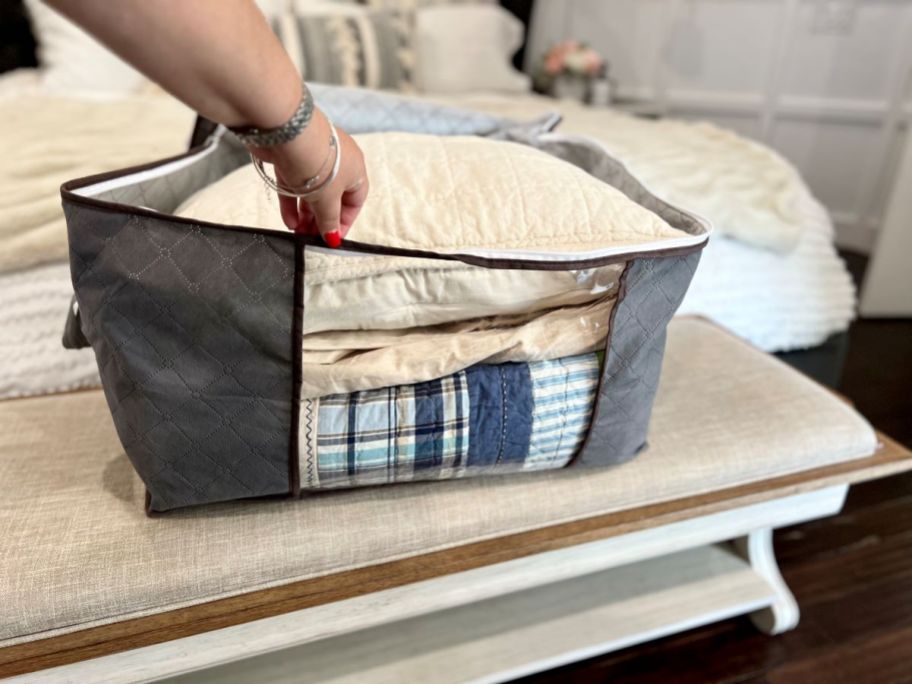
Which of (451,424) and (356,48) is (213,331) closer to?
(451,424)

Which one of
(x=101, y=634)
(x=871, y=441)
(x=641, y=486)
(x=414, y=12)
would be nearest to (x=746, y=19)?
(x=414, y=12)

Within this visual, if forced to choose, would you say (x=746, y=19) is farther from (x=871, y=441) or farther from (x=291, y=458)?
(x=291, y=458)

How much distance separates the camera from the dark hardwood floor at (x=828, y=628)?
1141 millimetres

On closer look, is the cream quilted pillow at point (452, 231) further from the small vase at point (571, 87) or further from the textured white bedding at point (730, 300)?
the small vase at point (571, 87)

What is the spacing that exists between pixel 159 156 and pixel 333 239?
2.73ft

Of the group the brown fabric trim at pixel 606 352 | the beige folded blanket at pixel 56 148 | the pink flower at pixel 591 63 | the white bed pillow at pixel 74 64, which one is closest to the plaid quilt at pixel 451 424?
the brown fabric trim at pixel 606 352

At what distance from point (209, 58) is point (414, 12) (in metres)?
2.23

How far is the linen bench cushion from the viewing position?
2.40ft

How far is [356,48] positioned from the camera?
228 centimetres

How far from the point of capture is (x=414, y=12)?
98.7 inches

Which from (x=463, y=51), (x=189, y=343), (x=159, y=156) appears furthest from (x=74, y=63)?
(x=189, y=343)

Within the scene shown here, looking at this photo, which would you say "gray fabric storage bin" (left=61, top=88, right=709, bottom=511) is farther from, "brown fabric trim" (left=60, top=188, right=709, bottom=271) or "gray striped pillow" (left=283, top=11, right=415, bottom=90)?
"gray striped pillow" (left=283, top=11, right=415, bottom=90)

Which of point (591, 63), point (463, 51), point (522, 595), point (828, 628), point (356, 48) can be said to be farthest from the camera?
point (591, 63)

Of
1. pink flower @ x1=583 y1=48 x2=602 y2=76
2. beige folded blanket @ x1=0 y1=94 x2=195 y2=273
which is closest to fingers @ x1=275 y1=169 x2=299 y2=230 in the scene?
beige folded blanket @ x1=0 y1=94 x2=195 y2=273
